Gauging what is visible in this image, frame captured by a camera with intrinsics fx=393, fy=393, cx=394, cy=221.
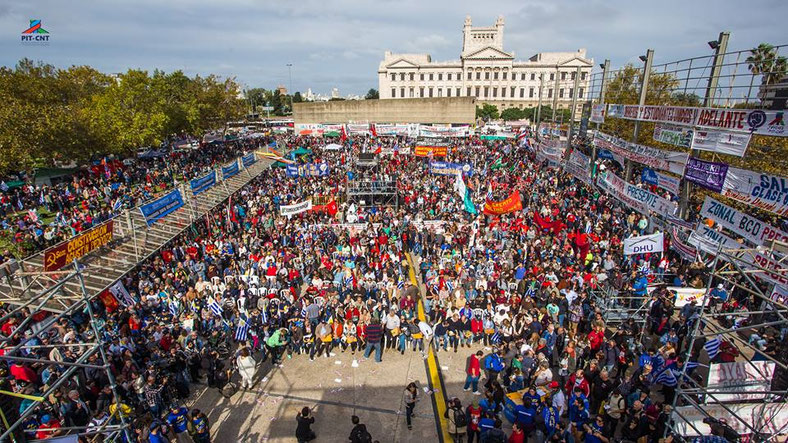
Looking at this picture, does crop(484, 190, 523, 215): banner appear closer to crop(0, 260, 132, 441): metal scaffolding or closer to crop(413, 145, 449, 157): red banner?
crop(413, 145, 449, 157): red banner

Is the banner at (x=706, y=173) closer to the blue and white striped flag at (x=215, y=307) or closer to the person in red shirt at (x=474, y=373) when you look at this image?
the person in red shirt at (x=474, y=373)

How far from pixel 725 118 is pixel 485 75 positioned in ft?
346

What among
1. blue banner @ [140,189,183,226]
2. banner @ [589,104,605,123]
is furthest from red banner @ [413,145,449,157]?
blue banner @ [140,189,183,226]

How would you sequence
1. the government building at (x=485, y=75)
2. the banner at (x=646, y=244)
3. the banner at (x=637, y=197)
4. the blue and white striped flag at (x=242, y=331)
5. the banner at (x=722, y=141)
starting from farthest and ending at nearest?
1. the government building at (x=485, y=75)
2. the banner at (x=637, y=197)
3. the banner at (x=646, y=244)
4. the banner at (x=722, y=141)
5. the blue and white striped flag at (x=242, y=331)

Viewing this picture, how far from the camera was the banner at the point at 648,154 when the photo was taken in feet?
48.1

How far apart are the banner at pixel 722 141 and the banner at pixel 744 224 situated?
5.48 feet

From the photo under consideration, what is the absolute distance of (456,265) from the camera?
1409 centimetres

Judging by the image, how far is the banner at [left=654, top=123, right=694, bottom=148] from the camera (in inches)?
544

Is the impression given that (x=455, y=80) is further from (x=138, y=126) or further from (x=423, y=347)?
(x=423, y=347)

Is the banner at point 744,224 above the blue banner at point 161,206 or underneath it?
above

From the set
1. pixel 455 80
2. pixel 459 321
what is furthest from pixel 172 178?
pixel 455 80

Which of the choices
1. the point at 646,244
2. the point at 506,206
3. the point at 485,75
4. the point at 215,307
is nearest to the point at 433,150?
the point at 506,206

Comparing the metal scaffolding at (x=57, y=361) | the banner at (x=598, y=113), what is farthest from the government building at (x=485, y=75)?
the metal scaffolding at (x=57, y=361)

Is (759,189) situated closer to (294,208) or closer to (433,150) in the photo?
(294,208)
